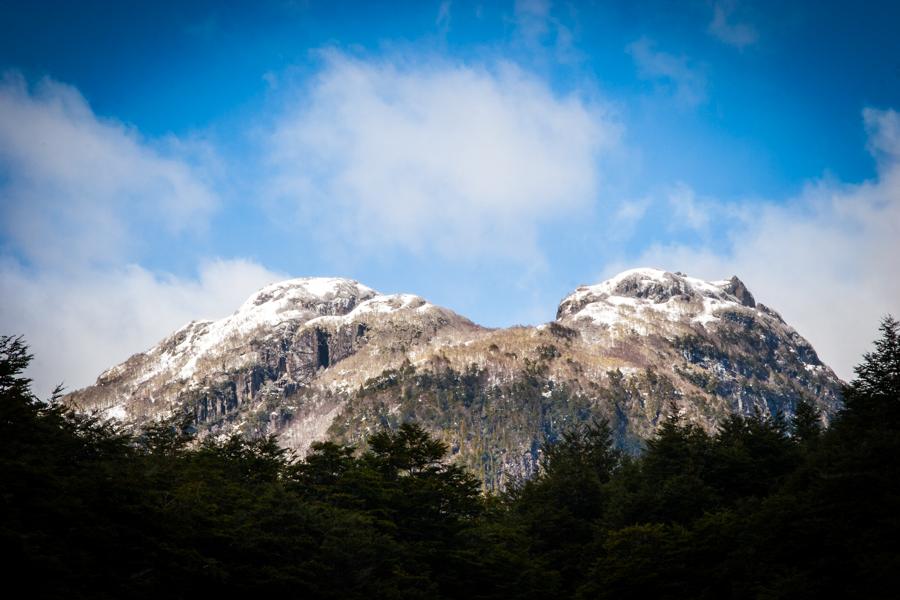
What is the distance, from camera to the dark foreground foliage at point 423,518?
27.8 meters

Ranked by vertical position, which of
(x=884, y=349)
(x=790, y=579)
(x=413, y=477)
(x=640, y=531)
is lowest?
(x=790, y=579)

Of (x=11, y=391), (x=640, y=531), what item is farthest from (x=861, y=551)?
(x=11, y=391)

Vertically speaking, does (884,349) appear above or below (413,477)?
above

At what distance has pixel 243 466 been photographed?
51156 millimetres

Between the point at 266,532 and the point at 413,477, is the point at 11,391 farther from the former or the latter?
the point at 413,477

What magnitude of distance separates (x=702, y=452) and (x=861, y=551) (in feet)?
82.4

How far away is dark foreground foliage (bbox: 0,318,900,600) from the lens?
91.4ft

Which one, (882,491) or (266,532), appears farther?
(266,532)

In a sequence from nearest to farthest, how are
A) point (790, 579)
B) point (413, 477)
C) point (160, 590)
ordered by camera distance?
point (160, 590) → point (790, 579) → point (413, 477)

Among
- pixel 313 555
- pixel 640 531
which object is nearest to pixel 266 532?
pixel 313 555

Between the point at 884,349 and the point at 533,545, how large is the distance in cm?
3186

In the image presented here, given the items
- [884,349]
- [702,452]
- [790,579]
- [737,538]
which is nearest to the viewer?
[790,579]

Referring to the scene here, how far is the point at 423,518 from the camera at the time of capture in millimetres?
47906

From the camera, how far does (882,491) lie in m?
31.0
